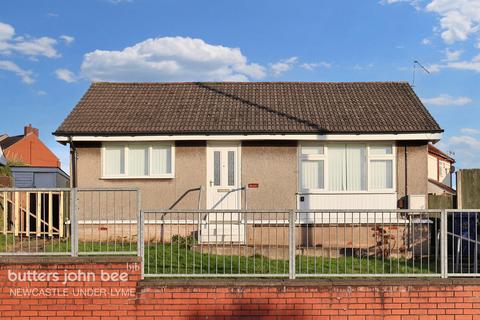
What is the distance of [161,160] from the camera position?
42.5 feet

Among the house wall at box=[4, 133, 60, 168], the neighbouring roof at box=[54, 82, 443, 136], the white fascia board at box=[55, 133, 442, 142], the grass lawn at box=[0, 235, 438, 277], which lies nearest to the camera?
the grass lawn at box=[0, 235, 438, 277]

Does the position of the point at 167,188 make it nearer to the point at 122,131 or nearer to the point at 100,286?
the point at 122,131

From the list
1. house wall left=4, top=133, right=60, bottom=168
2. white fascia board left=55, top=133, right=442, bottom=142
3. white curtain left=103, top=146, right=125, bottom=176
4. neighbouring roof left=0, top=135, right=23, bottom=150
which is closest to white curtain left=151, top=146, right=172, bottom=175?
white fascia board left=55, top=133, right=442, bottom=142

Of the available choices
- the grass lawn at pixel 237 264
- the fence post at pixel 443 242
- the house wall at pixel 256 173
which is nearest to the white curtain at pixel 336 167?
the house wall at pixel 256 173

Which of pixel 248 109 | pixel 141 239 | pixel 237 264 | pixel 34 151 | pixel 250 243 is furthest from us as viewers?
pixel 34 151

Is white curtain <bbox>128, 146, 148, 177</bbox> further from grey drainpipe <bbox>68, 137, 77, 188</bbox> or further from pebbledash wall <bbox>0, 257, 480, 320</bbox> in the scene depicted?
pebbledash wall <bbox>0, 257, 480, 320</bbox>

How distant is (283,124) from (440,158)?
25.6 meters

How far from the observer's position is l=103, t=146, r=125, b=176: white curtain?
1295cm

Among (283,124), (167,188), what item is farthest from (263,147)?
(167,188)

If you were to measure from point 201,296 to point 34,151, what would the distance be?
42023mm

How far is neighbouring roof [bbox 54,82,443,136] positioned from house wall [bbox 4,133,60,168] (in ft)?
102

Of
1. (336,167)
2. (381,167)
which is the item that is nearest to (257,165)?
(336,167)

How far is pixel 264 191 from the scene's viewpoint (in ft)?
42.2

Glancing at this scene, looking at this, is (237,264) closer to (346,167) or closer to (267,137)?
(267,137)
